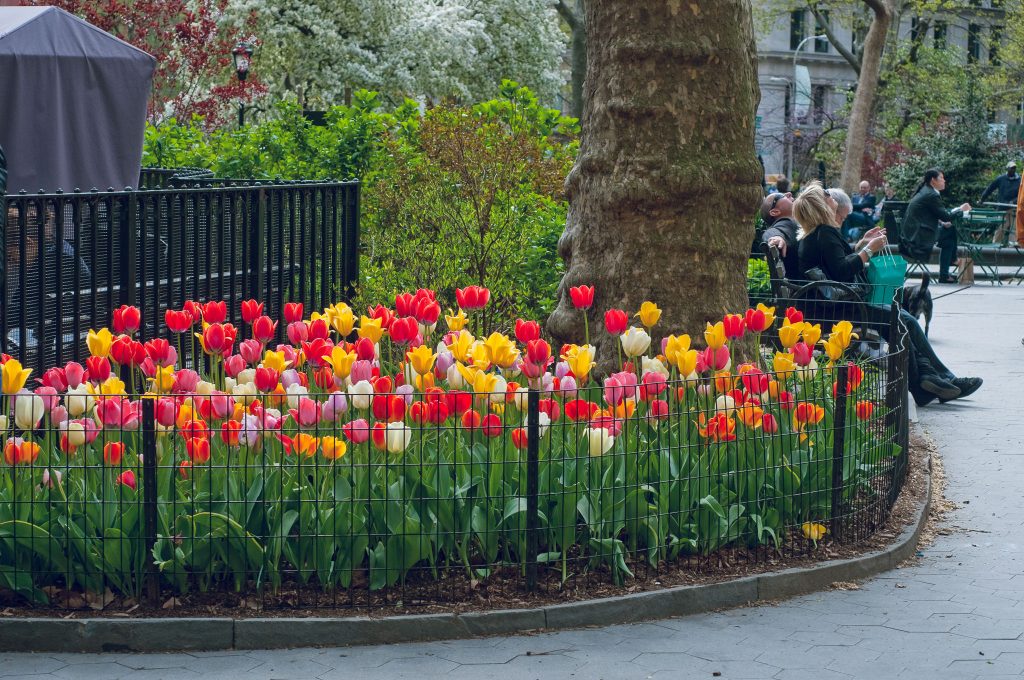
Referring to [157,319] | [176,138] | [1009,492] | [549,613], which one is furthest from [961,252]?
[549,613]

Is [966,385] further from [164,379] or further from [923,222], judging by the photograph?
[923,222]

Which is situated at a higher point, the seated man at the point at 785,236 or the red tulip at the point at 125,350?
the seated man at the point at 785,236

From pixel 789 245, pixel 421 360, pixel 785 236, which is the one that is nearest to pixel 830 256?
pixel 789 245

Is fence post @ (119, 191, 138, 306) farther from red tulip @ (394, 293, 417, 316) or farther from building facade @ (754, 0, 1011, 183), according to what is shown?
building facade @ (754, 0, 1011, 183)

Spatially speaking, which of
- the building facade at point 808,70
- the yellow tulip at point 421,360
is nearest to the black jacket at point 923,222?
the yellow tulip at point 421,360

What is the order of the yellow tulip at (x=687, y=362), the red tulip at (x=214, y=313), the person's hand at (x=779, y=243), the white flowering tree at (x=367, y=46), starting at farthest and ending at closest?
the white flowering tree at (x=367, y=46), the person's hand at (x=779, y=243), the red tulip at (x=214, y=313), the yellow tulip at (x=687, y=362)

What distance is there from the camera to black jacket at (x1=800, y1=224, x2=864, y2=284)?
10945 mm

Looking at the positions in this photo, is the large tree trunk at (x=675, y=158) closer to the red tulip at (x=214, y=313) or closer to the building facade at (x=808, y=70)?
the red tulip at (x=214, y=313)

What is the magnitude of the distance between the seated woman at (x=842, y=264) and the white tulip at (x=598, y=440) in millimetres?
5717

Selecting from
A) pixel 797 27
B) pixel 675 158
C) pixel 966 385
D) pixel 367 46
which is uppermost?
pixel 797 27

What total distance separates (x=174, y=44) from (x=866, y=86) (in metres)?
14.8

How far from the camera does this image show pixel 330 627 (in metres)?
5.22

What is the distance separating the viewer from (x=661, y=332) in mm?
8219

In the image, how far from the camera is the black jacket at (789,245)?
11.4m
